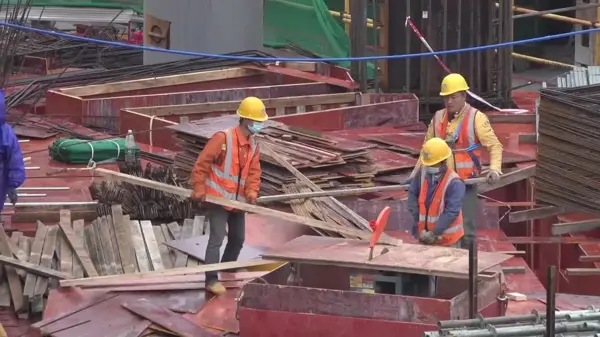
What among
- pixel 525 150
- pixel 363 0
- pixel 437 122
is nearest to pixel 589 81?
pixel 525 150

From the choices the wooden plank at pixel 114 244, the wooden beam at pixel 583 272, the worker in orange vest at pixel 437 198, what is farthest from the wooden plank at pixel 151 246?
the wooden beam at pixel 583 272

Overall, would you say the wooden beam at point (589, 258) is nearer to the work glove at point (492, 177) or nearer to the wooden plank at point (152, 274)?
the work glove at point (492, 177)

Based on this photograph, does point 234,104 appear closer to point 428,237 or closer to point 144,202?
point 144,202

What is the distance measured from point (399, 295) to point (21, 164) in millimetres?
4575

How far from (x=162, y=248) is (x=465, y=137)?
11.0 feet

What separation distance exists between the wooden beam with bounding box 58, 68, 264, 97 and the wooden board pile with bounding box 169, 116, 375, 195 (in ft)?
15.7

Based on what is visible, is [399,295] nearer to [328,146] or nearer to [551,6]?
[328,146]

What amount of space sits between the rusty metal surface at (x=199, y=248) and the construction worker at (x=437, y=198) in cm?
195

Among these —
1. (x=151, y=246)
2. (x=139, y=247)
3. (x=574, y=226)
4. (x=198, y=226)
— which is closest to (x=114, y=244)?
(x=139, y=247)

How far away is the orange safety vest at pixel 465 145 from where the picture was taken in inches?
476

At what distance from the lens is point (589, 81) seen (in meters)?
18.4

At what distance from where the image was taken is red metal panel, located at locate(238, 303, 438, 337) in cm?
967

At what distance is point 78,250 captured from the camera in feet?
40.1

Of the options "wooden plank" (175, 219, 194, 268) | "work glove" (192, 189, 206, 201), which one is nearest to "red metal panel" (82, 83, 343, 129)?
"wooden plank" (175, 219, 194, 268)
